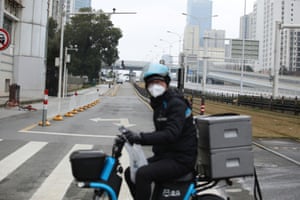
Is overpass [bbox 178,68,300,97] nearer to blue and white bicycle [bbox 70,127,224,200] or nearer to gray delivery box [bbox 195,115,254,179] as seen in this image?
gray delivery box [bbox 195,115,254,179]

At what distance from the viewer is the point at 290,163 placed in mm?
9227

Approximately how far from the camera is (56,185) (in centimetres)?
646

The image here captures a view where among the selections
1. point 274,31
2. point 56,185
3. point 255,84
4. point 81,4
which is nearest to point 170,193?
point 56,185

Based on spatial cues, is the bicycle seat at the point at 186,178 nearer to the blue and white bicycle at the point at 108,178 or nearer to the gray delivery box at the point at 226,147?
the blue and white bicycle at the point at 108,178

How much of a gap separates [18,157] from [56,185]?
8.58ft

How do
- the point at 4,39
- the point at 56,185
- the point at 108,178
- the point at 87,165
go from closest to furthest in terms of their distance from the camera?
1. the point at 87,165
2. the point at 108,178
3. the point at 56,185
4. the point at 4,39

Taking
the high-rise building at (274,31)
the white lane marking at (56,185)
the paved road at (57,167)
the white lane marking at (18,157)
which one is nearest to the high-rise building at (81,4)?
the high-rise building at (274,31)

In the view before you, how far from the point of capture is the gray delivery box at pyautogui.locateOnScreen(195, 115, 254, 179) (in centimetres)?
373

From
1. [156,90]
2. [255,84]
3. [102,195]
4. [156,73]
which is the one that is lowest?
[102,195]

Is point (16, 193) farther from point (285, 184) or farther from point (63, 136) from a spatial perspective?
point (63, 136)

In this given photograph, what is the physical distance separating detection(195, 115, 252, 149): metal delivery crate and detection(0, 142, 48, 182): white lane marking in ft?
13.9

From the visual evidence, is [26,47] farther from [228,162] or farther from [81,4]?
[228,162]

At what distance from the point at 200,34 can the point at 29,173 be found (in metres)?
83.1

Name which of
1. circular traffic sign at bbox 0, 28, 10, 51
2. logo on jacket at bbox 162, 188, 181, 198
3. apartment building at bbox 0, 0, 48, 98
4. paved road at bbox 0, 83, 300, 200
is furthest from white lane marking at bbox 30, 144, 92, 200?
apartment building at bbox 0, 0, 48, 98
